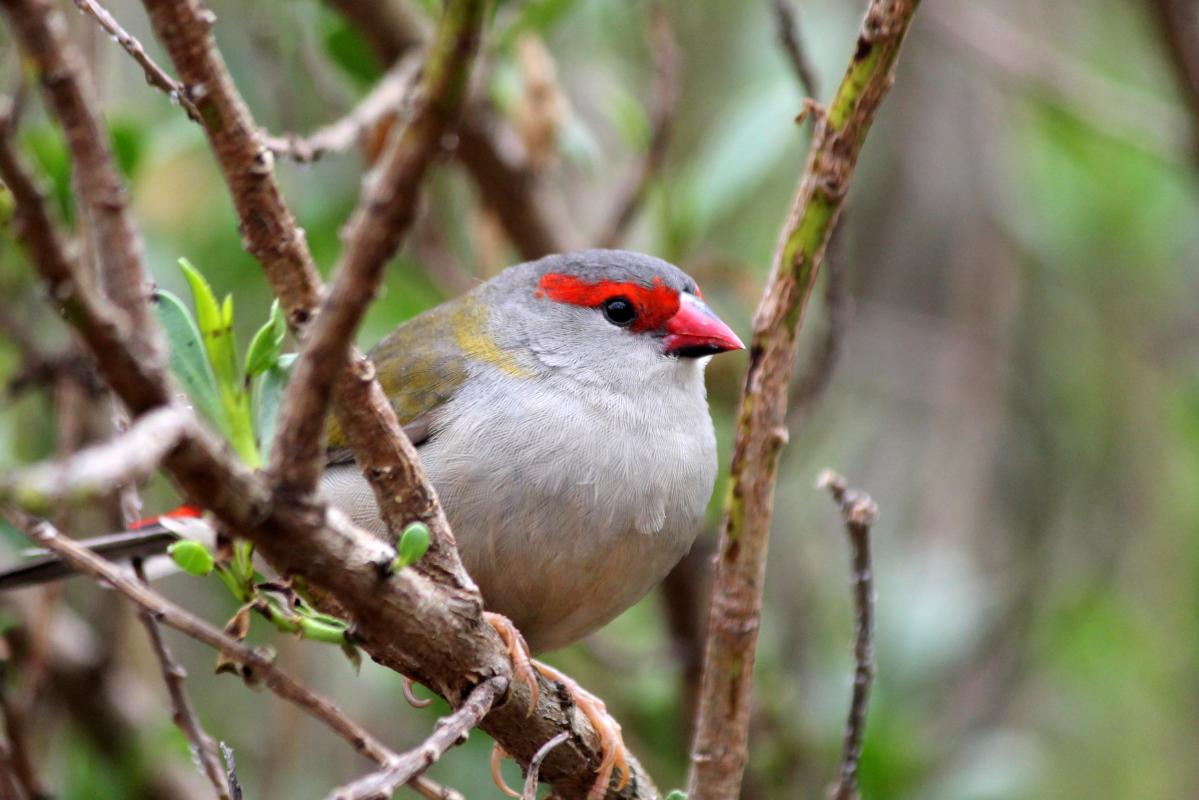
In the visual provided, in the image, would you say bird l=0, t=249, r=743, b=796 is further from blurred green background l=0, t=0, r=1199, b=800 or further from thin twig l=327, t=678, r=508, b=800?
blurred green background l=0, t=0, r=1199, b=800

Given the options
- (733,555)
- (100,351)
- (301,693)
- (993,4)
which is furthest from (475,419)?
(993,4)

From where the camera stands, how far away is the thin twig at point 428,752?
5.08 feet

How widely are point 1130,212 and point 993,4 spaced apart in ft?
5.76

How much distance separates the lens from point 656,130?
4.34 meters

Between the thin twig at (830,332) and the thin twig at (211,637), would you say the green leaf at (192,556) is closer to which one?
the thin twig at (211,637)

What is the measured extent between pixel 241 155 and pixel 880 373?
4.89 metres

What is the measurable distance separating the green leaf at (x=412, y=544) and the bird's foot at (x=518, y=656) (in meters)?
0.45

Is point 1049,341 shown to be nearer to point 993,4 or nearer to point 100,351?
point 993,4

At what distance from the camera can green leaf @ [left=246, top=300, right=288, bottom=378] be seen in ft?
6.57

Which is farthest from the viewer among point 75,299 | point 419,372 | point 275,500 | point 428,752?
point 419,372

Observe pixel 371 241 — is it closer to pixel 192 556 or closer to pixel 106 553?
pixel 192 556

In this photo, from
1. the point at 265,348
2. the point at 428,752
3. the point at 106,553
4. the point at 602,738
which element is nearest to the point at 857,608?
the point at 602,738

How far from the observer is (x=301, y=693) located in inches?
71.8

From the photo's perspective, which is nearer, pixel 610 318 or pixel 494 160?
pixel 610 318
